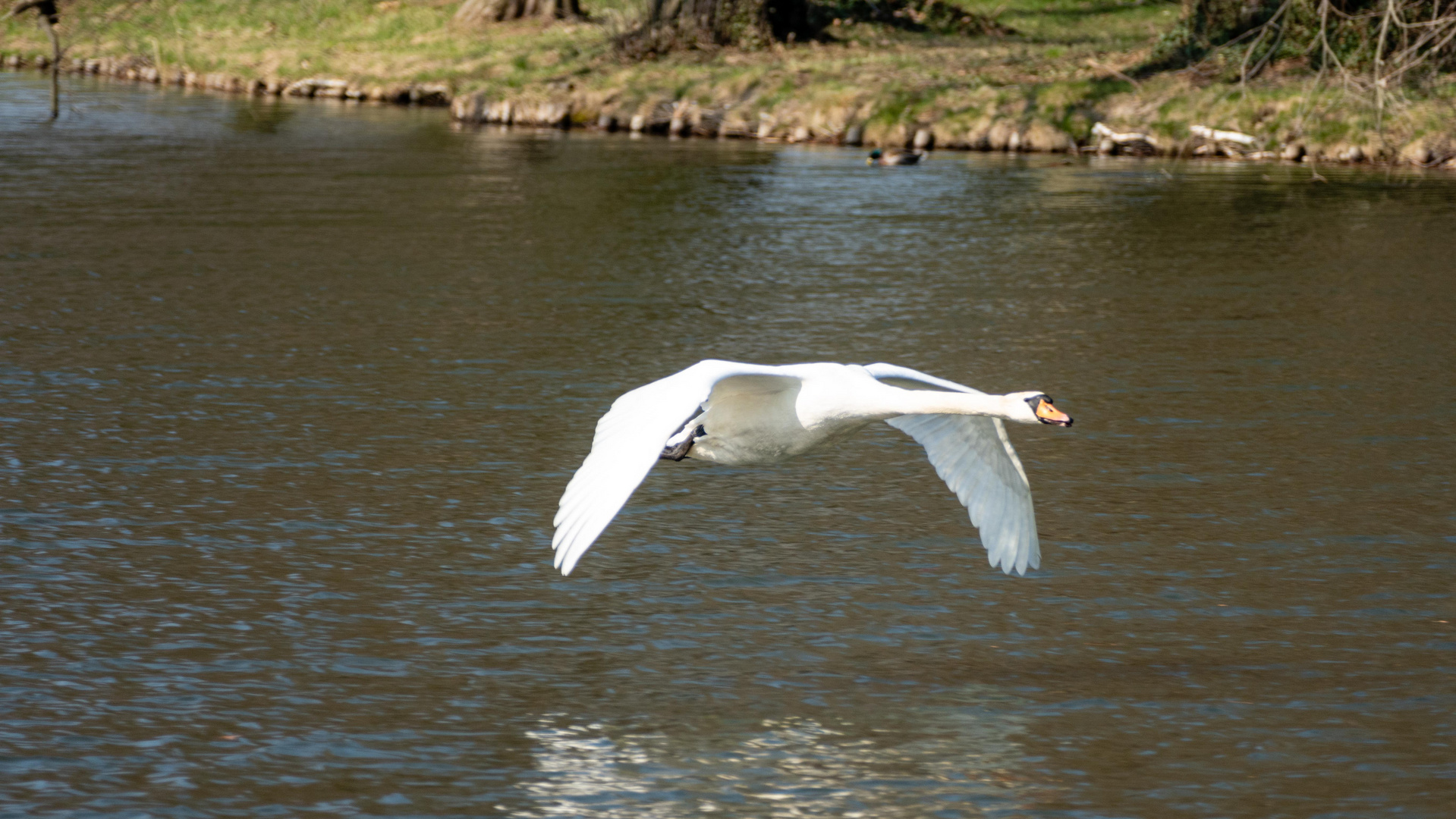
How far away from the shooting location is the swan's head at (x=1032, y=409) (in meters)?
7.63

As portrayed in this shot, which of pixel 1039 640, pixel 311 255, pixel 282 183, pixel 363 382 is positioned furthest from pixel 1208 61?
pixel 1039 640

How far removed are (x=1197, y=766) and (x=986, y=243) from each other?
46.7 ft

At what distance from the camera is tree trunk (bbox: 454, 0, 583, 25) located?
43719mm

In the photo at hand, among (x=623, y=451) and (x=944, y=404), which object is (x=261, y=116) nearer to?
(x=944, y=404)

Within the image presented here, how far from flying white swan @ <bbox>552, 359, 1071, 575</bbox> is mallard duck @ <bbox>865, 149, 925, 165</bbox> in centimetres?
1928

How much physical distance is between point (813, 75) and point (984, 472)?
84.7 feet

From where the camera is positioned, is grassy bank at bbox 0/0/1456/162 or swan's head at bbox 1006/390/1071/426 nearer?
swan's head at bbox 1006/390/1071/426

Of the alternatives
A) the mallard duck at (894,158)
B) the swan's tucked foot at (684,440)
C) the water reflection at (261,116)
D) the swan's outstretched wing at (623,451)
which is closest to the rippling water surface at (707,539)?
the swan's tucked foot at (684,440)

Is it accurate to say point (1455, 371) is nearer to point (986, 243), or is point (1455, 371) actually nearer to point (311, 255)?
point (986, 243)

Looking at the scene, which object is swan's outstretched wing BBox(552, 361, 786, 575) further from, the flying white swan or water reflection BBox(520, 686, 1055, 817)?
water reflection BBox(520, 686, 1055, 817)

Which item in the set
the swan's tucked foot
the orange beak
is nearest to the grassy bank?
the orange beak

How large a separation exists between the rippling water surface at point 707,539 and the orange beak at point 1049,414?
115cm

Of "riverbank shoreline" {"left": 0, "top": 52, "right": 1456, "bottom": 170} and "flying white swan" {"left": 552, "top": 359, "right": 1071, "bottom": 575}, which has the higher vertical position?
"riverbank shoreline" {"left": 0, "top": 52, "right": 1456, "bottom": 170}

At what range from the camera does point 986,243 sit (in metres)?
20.8
